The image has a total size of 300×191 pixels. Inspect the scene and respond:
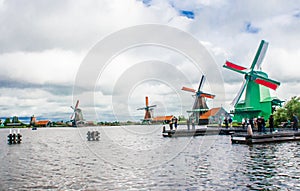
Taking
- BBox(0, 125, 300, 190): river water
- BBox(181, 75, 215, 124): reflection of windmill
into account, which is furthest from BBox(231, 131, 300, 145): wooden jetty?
BBox(181, 75, 215, 124): reflection of windmill

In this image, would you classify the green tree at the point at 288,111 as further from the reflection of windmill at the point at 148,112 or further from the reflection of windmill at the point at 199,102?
the reflection of windmill at the point at 148,112

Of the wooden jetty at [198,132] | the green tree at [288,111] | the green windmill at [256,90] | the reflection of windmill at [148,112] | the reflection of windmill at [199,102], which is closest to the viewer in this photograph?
the wooden jetty at [198,132]

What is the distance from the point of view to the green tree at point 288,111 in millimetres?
55737

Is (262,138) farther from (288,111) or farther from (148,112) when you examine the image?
(148,112)

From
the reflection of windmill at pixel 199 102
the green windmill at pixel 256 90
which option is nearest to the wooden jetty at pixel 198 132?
the green windmill at pixel 256 90

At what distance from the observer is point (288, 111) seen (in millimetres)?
57250

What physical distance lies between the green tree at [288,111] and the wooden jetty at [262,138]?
2322cm

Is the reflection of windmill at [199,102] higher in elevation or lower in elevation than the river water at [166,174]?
higher

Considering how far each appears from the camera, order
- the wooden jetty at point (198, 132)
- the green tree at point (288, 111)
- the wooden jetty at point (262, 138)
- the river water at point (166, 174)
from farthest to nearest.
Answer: the green tree at point (288, 111) < the wooden jetty at point (198, 132) < the wooden jetty at point (262, 138) < the river water at point (166, 174)

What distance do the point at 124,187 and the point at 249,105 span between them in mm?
52828

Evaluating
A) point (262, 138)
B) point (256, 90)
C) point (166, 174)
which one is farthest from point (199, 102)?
point (166, 174)

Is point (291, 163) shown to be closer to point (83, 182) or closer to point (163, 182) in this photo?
point (163, 182)

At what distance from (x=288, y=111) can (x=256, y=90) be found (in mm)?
7500

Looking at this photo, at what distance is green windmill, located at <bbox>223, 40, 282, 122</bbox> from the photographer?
195 feet
